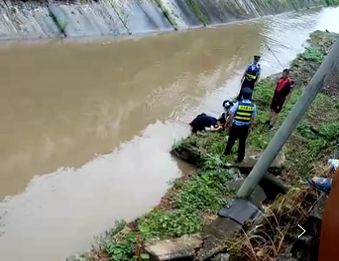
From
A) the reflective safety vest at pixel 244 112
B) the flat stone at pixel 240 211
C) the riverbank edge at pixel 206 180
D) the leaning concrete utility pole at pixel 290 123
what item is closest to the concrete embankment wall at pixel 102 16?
the riverbank edge at pixel 206 180

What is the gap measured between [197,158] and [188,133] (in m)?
2.02

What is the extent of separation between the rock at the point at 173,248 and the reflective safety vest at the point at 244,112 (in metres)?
3.39

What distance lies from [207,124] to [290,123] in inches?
190

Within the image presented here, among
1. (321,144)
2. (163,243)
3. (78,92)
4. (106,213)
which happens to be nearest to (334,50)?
(163,243)

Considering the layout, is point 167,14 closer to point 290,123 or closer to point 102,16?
point 102,16

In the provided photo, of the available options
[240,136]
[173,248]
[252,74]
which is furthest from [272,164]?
[173,248]

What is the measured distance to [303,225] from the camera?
5.52 meters

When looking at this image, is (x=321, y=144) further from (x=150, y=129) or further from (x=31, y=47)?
(x=31, y=47)

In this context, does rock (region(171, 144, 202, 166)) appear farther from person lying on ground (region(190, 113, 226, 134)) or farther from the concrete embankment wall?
the concrete embankment wall

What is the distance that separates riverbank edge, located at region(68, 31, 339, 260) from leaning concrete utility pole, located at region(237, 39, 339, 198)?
61cm

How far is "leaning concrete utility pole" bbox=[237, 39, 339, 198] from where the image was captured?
6703 mm

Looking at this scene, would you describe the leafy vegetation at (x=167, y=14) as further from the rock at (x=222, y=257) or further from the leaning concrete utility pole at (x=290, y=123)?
the rock at (x=222, y=257)

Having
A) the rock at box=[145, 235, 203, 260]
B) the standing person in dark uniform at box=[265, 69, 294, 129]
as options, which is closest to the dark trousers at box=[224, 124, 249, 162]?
the standing person in dark uniform at box=[265, 69, 294, 129]

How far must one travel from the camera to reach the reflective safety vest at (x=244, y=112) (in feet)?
30.9
